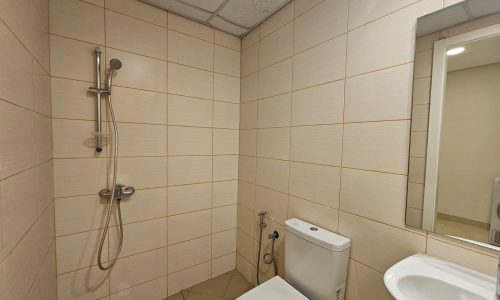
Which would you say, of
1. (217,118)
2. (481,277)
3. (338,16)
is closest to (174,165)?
(217,118)

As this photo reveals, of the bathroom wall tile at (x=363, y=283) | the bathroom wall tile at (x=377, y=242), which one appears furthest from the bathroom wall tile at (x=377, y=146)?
the bathroom wall tile at (x=363, y=283)

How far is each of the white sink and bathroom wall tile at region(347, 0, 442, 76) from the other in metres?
0.86

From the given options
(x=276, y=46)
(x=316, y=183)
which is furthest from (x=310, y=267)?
(x=276, y=46)

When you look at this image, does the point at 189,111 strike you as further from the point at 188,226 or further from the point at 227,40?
the point at 188,226

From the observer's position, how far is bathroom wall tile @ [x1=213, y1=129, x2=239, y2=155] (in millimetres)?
1966

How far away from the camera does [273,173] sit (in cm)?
168

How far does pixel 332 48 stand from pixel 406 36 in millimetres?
388

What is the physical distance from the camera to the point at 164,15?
1.65 m

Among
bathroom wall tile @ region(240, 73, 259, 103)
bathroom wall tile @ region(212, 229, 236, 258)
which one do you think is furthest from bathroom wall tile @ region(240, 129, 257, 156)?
bathroom wall tile @ region(212, 229, 236, 258)

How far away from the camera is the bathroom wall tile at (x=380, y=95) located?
37.6 inches

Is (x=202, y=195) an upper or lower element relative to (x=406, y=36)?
lower

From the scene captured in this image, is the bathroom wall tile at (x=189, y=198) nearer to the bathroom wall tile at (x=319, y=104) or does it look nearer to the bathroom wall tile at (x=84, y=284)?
the bathroom wall tile at (x=84, y=284)

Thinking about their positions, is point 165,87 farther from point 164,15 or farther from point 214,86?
point 164,15

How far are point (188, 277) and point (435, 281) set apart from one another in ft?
5.76
